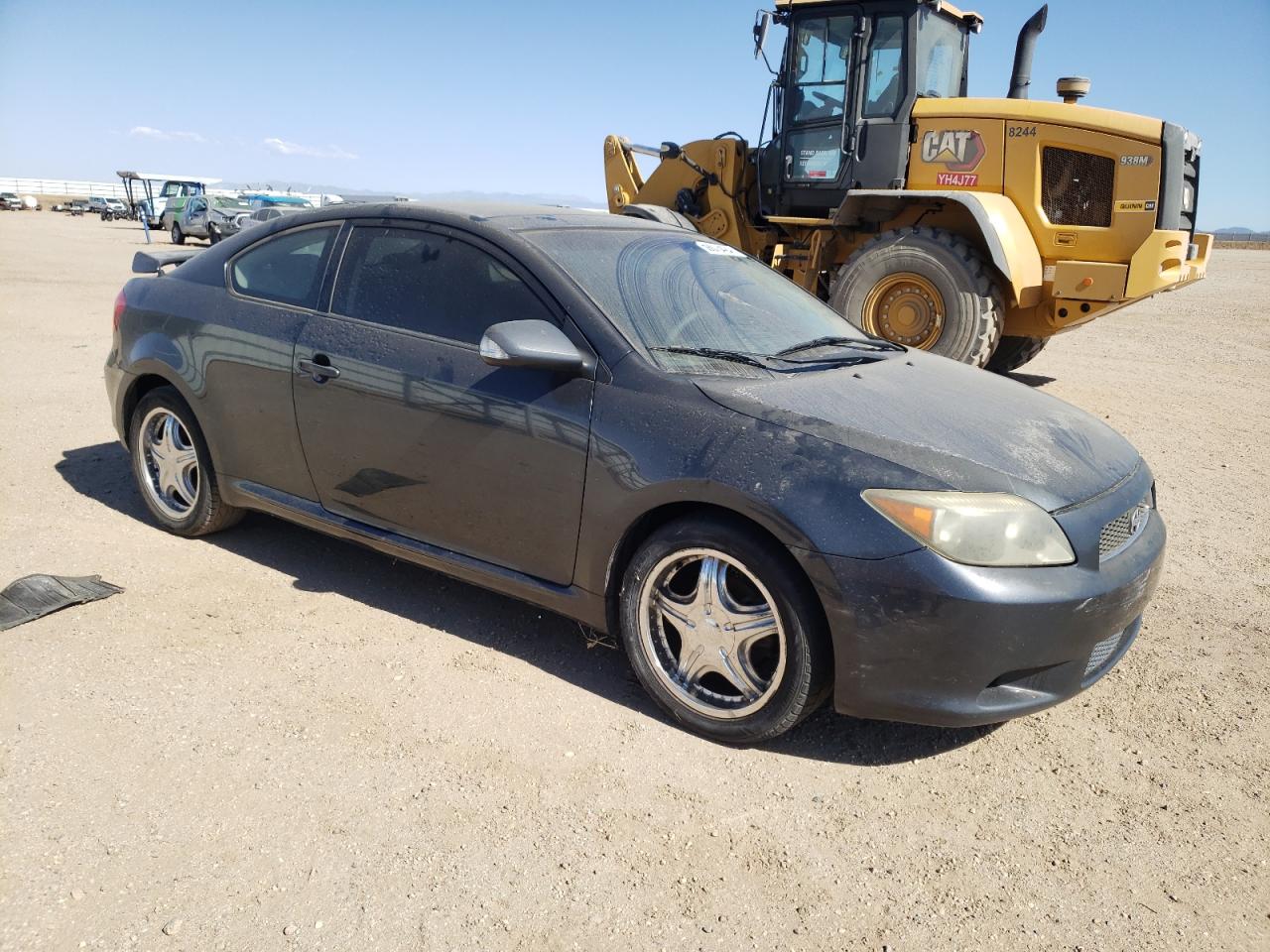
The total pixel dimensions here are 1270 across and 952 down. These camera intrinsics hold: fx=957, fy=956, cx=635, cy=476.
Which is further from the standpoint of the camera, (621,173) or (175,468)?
(621,173)

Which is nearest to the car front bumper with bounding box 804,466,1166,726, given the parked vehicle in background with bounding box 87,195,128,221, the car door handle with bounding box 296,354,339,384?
the car door handle with bounding box 296,354,339,384

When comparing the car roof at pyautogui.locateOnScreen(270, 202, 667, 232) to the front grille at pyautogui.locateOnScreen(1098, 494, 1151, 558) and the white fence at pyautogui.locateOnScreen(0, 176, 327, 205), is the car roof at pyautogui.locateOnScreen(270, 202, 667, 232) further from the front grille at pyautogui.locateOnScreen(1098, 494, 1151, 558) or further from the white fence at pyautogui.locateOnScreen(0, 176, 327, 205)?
the white fence at pyautogui.locateOnScreen(0, 176, 327, 205)

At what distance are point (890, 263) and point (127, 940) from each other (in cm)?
770

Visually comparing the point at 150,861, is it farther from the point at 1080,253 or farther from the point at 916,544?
the point at 1080,253

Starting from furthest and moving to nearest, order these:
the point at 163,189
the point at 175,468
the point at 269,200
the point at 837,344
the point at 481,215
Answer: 1. the point at 163,189
2. the point at 269,200
3. the point at 175,468
4. the point at 837,344
5. the point at 481,215

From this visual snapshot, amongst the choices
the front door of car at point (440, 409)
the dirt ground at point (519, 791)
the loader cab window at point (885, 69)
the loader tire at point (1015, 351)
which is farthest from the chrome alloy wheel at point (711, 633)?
the loader tire at point (1015, 351)

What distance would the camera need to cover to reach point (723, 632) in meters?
3.03

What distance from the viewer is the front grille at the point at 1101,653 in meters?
2.94

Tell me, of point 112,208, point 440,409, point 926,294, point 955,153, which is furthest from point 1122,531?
point 112,208

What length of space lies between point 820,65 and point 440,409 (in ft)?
23.3

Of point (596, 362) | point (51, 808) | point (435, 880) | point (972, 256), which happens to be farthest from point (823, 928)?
point (972, 256)

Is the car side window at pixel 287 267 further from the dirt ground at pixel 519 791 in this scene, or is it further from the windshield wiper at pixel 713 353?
the windshield wiper at pixel 713 353

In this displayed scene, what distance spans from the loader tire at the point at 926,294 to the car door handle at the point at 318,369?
5078 millimetres

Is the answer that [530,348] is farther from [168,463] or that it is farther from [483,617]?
[168,463]
